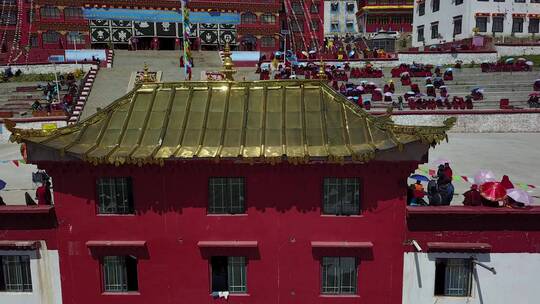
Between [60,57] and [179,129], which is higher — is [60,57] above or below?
above

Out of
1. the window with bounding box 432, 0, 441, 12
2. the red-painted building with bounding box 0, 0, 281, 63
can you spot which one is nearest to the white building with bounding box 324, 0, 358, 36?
the window with bounding box 432, 0, 441, 12

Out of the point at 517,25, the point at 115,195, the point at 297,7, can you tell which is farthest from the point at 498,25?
the point at 115,195

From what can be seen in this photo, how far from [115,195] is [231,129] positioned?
2.87 m

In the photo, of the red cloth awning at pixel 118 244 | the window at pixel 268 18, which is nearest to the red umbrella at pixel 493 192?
the red cloth awning at pixel 118 244

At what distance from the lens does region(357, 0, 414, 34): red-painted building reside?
84.1 meters

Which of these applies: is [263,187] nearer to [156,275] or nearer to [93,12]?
[156,275]

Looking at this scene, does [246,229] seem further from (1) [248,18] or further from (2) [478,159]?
(1) [248,18]

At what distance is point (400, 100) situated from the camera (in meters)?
38.1

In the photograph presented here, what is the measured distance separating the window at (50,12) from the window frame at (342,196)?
6347 centimetres

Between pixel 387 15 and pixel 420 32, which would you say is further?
pixel 387 15

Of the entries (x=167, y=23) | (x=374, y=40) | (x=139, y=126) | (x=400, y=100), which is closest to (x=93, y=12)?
(x=167, y=23)

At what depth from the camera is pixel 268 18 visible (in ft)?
223

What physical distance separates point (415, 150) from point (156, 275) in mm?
6100

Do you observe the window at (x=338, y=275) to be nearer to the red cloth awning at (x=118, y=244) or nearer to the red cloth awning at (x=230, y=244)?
the red cloth awning at (x=230, y=244)
